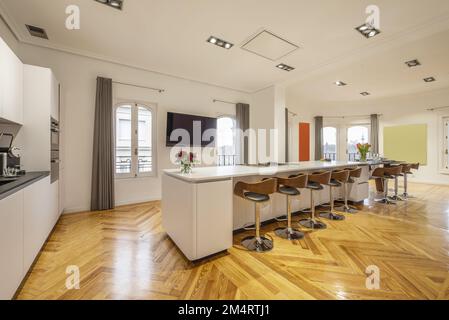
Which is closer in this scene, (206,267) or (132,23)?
(206,267)

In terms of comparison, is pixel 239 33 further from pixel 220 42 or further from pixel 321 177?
pixel 321 177

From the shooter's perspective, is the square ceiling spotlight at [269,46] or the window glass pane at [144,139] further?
the window glass pane at [144,139]

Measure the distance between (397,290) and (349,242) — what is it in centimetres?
87

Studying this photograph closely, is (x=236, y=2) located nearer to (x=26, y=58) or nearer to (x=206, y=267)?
(x=206, y=267)

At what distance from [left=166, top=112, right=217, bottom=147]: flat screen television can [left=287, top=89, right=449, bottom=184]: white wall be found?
11.3ft

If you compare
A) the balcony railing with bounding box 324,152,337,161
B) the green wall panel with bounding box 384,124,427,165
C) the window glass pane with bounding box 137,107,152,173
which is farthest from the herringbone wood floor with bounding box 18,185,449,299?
the balcony railing with bounding box 324,152,337,161

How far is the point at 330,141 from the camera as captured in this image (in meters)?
8.41

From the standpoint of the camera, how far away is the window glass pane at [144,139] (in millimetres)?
4395

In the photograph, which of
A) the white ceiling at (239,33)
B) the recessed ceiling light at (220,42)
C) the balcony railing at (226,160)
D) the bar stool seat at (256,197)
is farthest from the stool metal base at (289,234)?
the recessed ceiling light at (220,42)

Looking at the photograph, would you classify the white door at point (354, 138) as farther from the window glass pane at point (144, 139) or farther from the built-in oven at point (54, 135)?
the built-in oven at point (54, 135)

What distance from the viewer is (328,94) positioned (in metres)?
6.75

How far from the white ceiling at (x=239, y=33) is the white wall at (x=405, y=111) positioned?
2247mm

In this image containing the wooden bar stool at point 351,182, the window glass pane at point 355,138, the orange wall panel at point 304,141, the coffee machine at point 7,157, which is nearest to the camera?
the coffee machine at point 7,157
